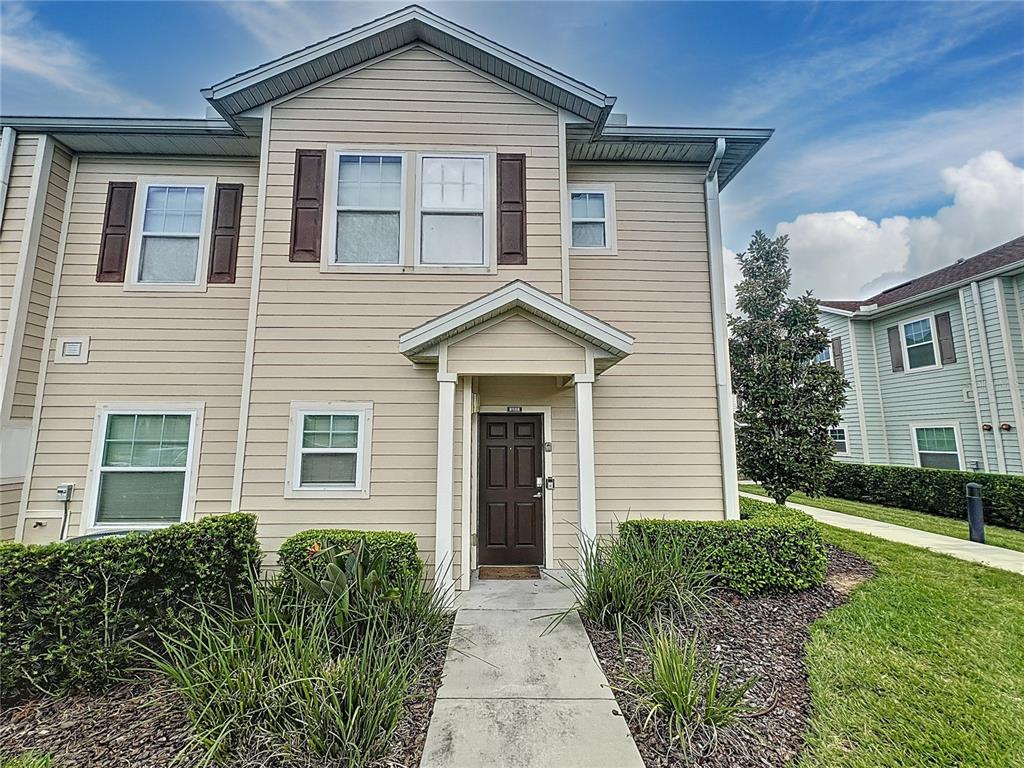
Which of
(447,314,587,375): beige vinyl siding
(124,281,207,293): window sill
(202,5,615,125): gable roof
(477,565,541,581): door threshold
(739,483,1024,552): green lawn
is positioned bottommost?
(477,565,541,581): door threshold

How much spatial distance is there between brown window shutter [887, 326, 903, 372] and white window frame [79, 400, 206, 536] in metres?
18.5

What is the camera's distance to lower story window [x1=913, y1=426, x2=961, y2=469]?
12.6 meters

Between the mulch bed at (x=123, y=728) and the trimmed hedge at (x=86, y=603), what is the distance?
0.63 feet

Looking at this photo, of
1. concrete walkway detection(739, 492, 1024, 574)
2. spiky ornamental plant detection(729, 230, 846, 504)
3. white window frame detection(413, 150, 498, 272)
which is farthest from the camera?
spiky ornamental plant detection(729, 230, 846, 504)

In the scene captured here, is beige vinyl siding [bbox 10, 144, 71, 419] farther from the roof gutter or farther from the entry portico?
the roof gutter

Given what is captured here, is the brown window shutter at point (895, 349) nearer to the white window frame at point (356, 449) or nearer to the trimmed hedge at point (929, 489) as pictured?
the trimmed hedge at point (929, 489)

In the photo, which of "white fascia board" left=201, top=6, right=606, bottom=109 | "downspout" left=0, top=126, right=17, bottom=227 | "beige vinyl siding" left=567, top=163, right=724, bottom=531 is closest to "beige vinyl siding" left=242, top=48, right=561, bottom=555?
"white fascia board" left=201, top=6, right=606, bottom=109

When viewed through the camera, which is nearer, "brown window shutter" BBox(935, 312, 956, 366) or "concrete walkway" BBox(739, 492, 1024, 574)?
"concrete walkway" BBox(739, 492, 1024, 574)

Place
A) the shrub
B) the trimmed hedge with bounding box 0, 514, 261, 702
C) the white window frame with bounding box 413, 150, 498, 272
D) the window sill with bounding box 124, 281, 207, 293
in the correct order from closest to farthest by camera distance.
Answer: the shrub
the trimmed hedge with bounding box 0, 514, 261, 702
the white window frame with bounding box 413, 150, 498, 272
the window sill with bounding box 124, 281, 207, 293

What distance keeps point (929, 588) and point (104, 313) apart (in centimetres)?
1181

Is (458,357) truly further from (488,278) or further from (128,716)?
(128,716)

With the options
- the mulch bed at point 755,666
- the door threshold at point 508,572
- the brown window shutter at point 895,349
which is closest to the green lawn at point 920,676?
the mulch bed at point 755,666

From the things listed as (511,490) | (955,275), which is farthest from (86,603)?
(955,275)

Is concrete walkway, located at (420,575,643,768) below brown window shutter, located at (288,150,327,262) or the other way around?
below
